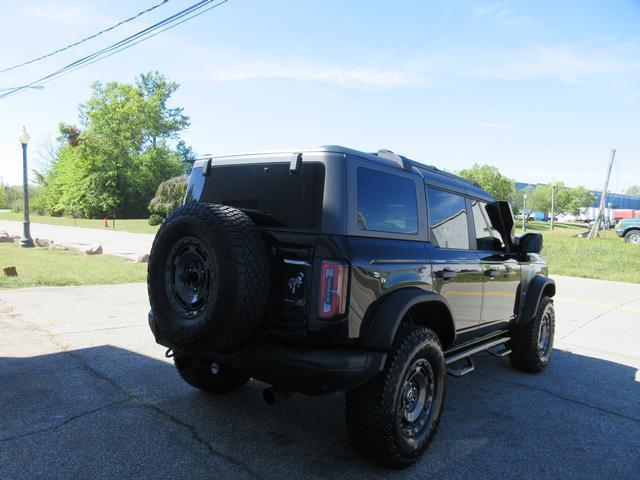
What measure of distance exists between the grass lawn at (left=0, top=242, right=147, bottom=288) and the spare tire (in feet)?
24.4

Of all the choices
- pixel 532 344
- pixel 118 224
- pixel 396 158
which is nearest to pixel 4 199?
pixel 118 224

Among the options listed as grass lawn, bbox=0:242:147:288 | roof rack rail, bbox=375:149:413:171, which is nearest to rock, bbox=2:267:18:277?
grass lawn, bbox=0:242:147:288

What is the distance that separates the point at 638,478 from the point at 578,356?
10.3 feet

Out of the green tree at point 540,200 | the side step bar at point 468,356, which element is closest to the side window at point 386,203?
the side step bar at point 468,356

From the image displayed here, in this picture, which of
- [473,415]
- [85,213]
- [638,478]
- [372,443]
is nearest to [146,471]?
[372,443]

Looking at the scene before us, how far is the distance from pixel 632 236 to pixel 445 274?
2448 centimetres

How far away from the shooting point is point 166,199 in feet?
116

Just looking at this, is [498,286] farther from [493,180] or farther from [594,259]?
[493,180]

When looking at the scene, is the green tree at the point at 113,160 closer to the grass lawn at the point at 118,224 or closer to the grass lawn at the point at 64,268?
the grass lawn at the point at 118,224

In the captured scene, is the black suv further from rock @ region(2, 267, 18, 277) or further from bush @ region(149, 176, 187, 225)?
bush @ region(149, 176, 187, 225)

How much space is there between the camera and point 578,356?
5.91m

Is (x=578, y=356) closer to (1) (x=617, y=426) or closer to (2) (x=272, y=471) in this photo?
(1) (x=617, y=426)

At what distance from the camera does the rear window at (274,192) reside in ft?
9.63

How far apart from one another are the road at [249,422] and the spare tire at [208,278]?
0.81m
